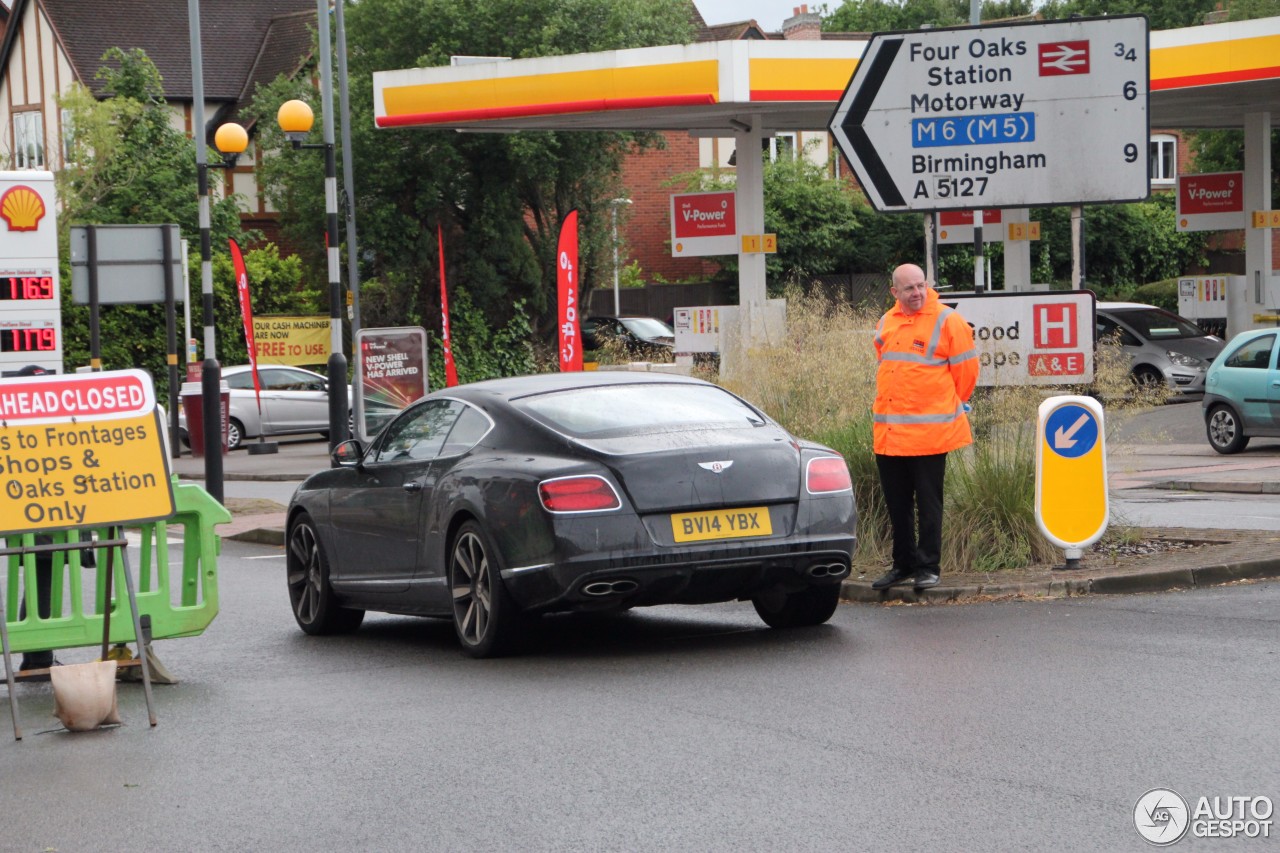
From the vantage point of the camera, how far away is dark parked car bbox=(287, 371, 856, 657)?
8969 mm

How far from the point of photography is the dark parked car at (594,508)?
8969 mm

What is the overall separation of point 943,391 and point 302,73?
41.1m

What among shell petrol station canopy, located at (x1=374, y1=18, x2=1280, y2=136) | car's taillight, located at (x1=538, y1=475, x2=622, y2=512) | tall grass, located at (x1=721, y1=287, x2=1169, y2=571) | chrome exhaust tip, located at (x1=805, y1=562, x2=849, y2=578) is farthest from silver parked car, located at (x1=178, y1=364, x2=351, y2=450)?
car's taillight, located at (x1=538, y1=475, x2=622, y2=512)

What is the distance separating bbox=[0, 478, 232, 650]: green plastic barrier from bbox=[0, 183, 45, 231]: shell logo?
518 inches

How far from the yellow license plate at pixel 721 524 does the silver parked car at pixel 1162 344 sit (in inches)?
897

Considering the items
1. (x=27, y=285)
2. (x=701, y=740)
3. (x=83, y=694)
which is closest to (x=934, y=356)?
(x=701, y=740)

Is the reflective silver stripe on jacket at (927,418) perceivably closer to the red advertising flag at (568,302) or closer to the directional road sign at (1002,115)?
the directional road sign at (1002,115)

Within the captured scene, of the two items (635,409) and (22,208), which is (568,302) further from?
(635,409)

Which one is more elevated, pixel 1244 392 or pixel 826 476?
pixel 826 476

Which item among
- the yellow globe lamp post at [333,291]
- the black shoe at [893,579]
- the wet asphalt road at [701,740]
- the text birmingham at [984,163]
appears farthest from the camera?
the yellow globe lamp post at [333,291]

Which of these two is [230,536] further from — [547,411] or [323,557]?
[547,411]

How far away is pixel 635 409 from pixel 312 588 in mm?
2717

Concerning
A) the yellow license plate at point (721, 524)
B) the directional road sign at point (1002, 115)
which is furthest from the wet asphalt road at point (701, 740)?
the directional road sign at point (1002, 115)

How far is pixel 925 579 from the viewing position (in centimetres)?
1079
